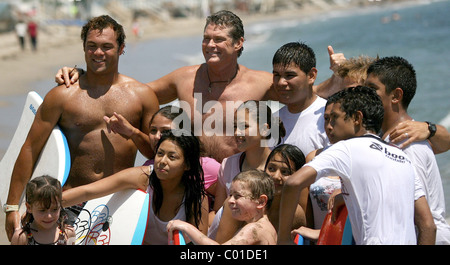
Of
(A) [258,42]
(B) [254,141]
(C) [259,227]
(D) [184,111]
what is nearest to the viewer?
(C) [259,227]

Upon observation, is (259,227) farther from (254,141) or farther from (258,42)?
(258,42)

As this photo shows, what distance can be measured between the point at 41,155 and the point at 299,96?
2.00 metres

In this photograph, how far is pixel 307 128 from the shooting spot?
15.2 ft

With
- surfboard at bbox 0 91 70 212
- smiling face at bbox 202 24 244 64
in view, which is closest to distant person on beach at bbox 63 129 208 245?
surfboard at bbox 0 91 70 212

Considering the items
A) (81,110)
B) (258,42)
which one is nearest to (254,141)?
(81,110)

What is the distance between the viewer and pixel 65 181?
461 centimetres

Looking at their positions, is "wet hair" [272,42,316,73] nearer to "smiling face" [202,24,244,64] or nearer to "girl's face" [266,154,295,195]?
"smiling face" [202,24,244,64]

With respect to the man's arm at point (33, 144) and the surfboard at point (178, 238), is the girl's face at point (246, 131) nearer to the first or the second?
the surfboard at point (178, 238)

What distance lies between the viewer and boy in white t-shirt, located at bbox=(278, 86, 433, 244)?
329 cm

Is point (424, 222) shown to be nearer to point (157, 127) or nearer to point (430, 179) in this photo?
point (430, 179)

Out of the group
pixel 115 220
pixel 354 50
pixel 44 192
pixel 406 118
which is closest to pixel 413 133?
pixel 406 118
